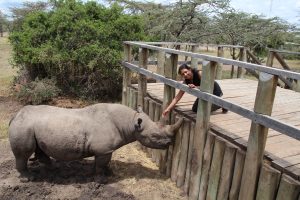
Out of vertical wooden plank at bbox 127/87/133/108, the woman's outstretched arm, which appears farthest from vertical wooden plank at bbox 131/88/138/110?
the woman's outstretched arm

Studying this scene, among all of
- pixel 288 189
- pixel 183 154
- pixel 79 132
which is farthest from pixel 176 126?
pixel 288 189

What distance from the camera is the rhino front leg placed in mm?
5430

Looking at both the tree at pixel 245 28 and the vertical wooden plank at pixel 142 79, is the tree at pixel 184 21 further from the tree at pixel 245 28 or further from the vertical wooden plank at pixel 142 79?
the vertical wooden plank at pixel 142 79

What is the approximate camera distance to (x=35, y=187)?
5.30 meters

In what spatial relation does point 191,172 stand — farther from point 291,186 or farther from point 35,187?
point 35,187

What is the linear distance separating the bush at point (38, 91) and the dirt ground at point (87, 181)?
2823mm

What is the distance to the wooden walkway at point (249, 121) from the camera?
381cm

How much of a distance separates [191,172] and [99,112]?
5.73 ft

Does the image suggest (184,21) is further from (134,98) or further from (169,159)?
(169,159)

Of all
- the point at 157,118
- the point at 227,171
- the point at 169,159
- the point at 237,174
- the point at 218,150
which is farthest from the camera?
the point at 157,118

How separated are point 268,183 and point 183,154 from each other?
→ 1.84 metres

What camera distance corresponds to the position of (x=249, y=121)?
17.0 ft

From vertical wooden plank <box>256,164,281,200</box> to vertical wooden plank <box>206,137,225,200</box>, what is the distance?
744 millimetres

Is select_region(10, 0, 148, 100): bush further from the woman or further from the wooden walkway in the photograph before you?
the woman
